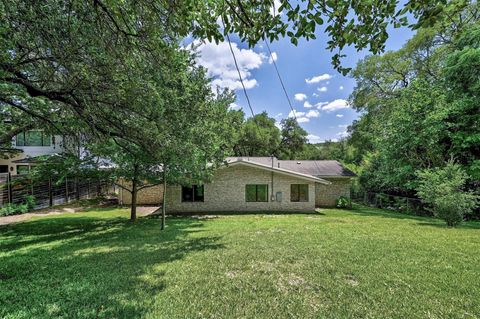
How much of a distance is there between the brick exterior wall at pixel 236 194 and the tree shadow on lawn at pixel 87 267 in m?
6.04

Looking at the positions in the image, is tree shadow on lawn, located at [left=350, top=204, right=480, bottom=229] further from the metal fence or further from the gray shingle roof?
the metal fence

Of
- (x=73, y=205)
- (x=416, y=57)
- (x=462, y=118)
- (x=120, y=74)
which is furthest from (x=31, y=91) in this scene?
(x=416, y=57)

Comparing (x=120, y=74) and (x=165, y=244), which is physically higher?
(x=120, y=74)

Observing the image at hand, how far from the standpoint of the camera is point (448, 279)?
4508 millimetres

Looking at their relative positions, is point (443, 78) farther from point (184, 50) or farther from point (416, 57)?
point (184, 50)

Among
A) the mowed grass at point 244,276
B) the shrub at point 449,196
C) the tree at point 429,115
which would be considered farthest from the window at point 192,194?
the tree at point 429,115

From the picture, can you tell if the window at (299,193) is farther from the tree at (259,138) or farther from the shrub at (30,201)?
the shrub at (30,201)

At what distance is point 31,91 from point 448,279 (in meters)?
8.70

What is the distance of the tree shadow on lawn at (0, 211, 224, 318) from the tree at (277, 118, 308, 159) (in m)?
26.8

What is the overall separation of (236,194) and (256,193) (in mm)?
1398

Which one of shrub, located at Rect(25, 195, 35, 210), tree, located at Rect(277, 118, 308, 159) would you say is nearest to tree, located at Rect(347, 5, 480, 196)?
tree, located at Rect(277, 118, 308, 159)

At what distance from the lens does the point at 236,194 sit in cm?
1645

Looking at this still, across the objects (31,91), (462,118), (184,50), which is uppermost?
(184,50)

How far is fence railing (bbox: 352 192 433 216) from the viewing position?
17688 mm
